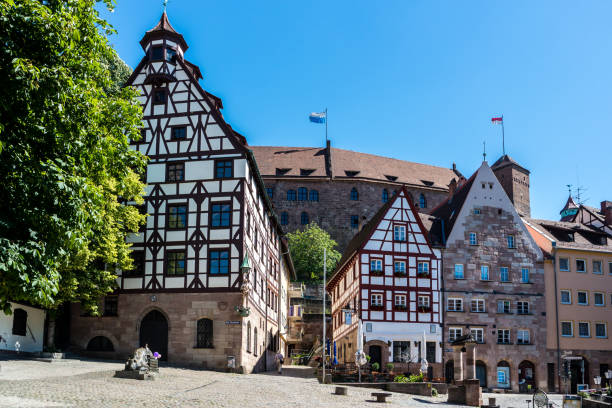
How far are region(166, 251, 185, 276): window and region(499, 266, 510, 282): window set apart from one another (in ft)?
73.8

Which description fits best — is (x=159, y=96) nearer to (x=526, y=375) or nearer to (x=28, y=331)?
(x=28, y=331)

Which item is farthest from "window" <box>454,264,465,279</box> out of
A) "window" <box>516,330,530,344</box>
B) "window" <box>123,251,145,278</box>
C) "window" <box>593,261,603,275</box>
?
"window" <box>123,251,145,278</box>

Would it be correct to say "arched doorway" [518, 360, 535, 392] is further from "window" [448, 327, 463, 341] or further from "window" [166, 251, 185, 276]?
"window" [166, 251, 185, 276]

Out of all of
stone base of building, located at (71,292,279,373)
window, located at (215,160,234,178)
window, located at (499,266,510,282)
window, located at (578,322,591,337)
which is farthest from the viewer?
window, located at (578,322,591,337)

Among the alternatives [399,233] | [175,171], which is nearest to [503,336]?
[399,233]

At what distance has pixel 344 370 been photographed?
36938 mm

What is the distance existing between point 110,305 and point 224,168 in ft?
31.1

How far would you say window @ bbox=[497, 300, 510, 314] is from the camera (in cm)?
4725

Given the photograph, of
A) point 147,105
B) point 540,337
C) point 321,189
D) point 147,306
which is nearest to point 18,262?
point 147,306

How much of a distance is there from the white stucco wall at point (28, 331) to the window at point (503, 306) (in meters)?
→ 28.4

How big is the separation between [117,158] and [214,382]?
13127 millimetres

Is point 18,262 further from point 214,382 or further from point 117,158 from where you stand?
point 214,382

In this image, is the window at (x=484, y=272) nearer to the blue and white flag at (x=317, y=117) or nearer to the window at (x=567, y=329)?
the window at (x=567, y=329)

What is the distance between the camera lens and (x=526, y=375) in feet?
152
